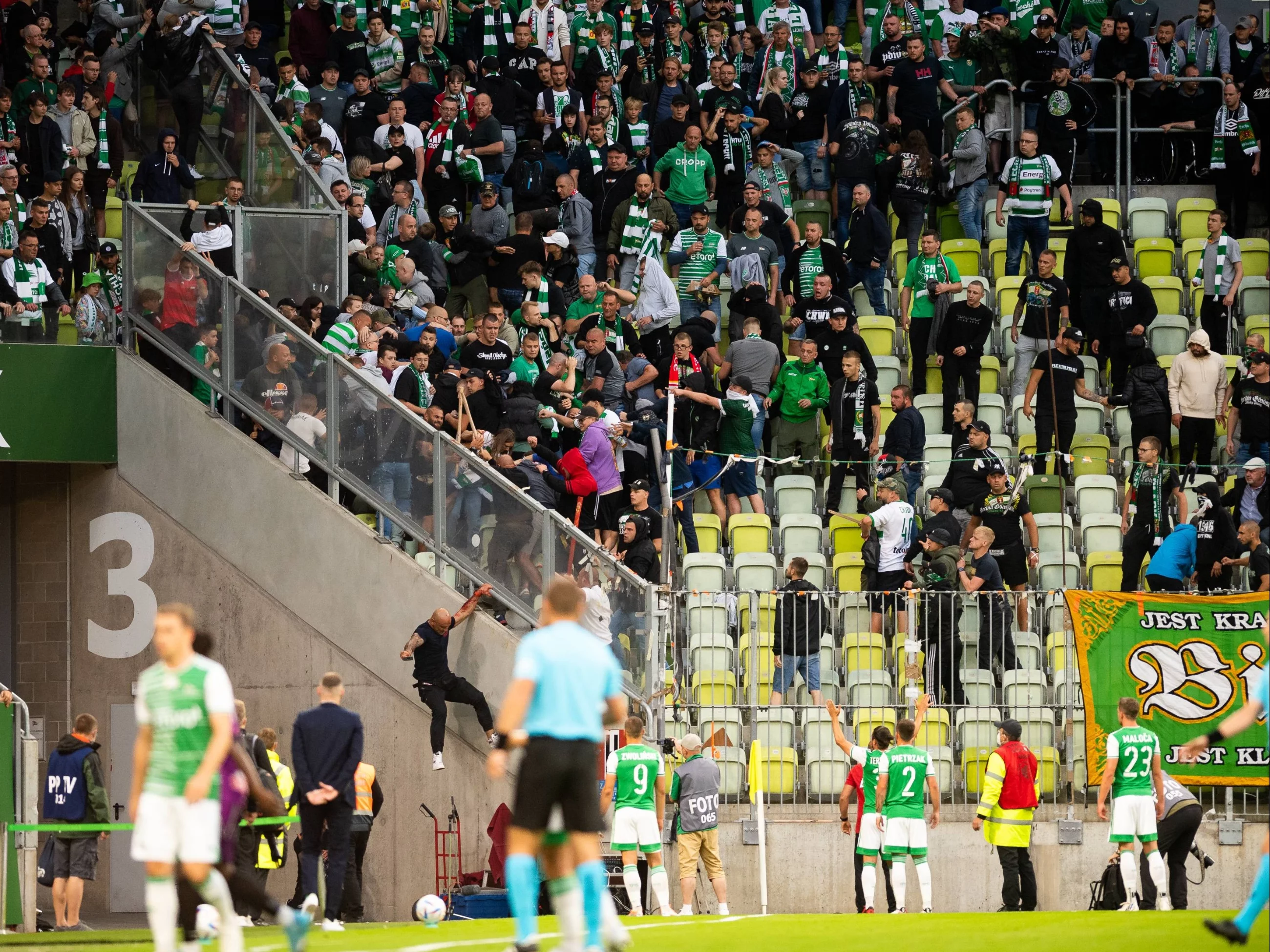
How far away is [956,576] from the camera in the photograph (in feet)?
61.4

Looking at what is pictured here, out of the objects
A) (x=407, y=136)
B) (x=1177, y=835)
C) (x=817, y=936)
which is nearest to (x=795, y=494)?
(x=1177, y=835)

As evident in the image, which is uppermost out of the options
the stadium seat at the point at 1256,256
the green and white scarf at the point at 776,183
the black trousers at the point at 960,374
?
the green and white scarf at the point at 776,183

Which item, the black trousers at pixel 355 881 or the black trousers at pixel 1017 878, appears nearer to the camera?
the black trousers at pixel 1017 878

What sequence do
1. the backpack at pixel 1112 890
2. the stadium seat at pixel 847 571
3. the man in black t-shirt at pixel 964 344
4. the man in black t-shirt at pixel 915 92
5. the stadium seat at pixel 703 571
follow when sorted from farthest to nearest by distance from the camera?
the man in black t-shirt at pixel 915 92 < the man in black t-shirt at pixel 964 344 < the stadium seat at pixel 847 571 < the stadium seat at pixel 703 571 < the backpack at pixel 1112 890

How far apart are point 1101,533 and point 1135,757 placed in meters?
5.08

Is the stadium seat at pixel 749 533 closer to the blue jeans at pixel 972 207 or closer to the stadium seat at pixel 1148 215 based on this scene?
the blue jeans at pixel 972 207

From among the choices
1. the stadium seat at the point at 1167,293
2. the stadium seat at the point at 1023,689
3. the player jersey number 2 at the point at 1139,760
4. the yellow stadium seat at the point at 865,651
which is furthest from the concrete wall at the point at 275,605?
the stadium seat at the point at 1167,293

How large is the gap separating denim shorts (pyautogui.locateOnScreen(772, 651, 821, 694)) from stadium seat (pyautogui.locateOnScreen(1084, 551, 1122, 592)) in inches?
134

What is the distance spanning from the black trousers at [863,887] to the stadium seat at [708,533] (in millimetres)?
4049

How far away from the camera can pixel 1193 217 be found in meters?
25.0

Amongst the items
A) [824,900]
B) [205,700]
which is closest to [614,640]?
[824,900]

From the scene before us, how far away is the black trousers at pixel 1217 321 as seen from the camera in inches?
912

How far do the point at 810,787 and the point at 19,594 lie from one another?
9321 millimetres

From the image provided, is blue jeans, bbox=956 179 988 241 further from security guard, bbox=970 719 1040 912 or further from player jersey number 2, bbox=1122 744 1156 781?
player jersey number 2, bbox=1122 744 1156 781
